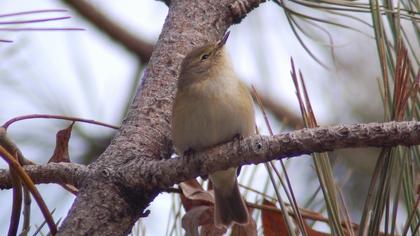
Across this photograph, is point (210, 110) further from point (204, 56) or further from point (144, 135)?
point (144, 135)

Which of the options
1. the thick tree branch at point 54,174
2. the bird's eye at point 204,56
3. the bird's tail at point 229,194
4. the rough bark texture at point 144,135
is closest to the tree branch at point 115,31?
the bird's tail at point 229,194

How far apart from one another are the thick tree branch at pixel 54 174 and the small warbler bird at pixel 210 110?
62cm

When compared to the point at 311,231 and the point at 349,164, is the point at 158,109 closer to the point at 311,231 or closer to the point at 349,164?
the point at 311,231

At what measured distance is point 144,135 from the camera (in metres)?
1.79

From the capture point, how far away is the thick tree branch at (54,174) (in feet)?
5.36

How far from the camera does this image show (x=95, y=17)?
302 cm

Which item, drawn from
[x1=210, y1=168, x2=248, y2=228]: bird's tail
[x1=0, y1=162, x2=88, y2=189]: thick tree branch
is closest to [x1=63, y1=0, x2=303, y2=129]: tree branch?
[x1=210, y1=168, x2=248, y2=228]: bird's tail

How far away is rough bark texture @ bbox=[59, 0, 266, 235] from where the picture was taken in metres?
1.53

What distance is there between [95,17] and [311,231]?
1693 millimetres

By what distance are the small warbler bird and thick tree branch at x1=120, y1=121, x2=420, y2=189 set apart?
68 cm

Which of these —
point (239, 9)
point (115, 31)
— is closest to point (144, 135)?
point (239, 9)

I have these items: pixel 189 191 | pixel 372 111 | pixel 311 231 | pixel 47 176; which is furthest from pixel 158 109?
pixel 372 111

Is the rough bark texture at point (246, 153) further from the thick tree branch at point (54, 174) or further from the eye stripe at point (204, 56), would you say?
the eye stripe at point (204, 56)

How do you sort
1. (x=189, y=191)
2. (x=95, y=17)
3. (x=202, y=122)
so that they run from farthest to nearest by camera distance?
(x=95, y=17) < (x=202, y=122) < (x=189, y=191)
